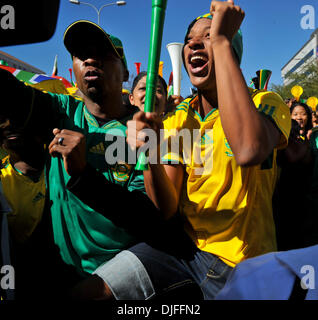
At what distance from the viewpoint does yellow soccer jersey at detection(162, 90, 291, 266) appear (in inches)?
51.8

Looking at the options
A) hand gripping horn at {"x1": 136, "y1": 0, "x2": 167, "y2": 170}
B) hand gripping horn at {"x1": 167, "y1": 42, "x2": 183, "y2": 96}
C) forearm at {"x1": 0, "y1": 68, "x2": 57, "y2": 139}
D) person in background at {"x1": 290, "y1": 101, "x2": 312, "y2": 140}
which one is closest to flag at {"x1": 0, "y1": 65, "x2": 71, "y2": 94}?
forearm at {"x1": 0, "y1": 68, "x2": 57, "y2": 139}

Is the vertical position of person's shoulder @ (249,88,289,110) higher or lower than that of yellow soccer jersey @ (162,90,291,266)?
higher

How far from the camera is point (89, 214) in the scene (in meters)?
1.40

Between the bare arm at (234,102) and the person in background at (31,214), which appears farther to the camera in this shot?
the person in background at (31,214)

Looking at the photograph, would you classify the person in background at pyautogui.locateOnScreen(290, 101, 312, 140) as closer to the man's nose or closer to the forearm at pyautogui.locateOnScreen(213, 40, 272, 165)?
the man's nose

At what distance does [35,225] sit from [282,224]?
4.37ft

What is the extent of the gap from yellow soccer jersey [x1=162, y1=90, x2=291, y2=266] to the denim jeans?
7 centimetres

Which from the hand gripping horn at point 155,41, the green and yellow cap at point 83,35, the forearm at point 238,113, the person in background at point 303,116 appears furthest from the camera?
the person in background at point 303,116

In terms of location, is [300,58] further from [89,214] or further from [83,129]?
[89,214]

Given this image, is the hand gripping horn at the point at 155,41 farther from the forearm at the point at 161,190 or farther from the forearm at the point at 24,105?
the forearm at the point at 24,105

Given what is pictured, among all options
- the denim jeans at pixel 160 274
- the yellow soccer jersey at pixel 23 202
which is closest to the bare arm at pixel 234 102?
the denim jeans at pixel 160 274

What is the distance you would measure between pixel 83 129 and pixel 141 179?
39 centimetres

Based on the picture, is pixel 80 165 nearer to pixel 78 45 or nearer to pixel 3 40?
pixel 3 40

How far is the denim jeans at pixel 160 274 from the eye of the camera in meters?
1.25
